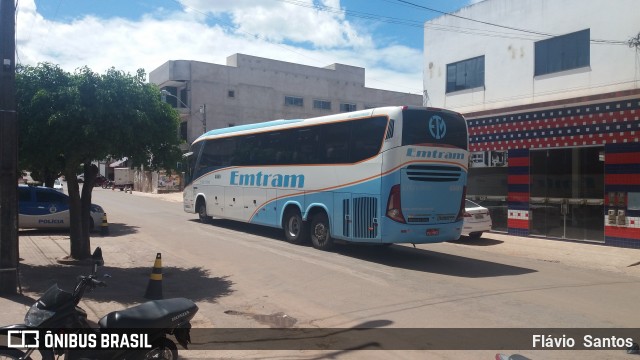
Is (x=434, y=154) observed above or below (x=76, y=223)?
above

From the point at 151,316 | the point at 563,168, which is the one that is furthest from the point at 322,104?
the point at 151,316

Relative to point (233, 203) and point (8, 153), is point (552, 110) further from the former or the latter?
point (8, 153)

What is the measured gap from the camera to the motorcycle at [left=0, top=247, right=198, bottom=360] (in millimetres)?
4465

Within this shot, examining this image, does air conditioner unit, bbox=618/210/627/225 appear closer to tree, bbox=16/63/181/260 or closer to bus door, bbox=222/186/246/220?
bus door, bbox=222/186/246/220

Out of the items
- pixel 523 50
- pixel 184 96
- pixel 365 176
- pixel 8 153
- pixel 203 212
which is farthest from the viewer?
pixel 184 96

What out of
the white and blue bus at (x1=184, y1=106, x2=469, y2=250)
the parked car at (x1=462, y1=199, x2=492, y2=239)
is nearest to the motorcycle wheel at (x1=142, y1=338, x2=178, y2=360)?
the white and blue bus at (x1=184, y1=106, x2=469, y2=250)

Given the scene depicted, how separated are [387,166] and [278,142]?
16.0 feet

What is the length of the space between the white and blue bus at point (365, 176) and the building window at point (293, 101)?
41078 millimetres

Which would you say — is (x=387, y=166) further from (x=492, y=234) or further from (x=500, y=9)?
(x=500, y=9)

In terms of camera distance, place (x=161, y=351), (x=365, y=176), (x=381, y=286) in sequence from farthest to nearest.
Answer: (x=365, y=176), (x=381, y=286), (x=161, y=351)

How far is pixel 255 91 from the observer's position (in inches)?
2117

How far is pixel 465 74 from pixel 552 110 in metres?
4.78

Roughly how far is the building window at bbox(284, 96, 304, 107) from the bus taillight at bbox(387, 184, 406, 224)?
46.5 m

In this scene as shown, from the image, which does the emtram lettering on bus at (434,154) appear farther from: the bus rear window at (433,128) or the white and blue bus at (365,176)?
the bus rear window at (433,128)
